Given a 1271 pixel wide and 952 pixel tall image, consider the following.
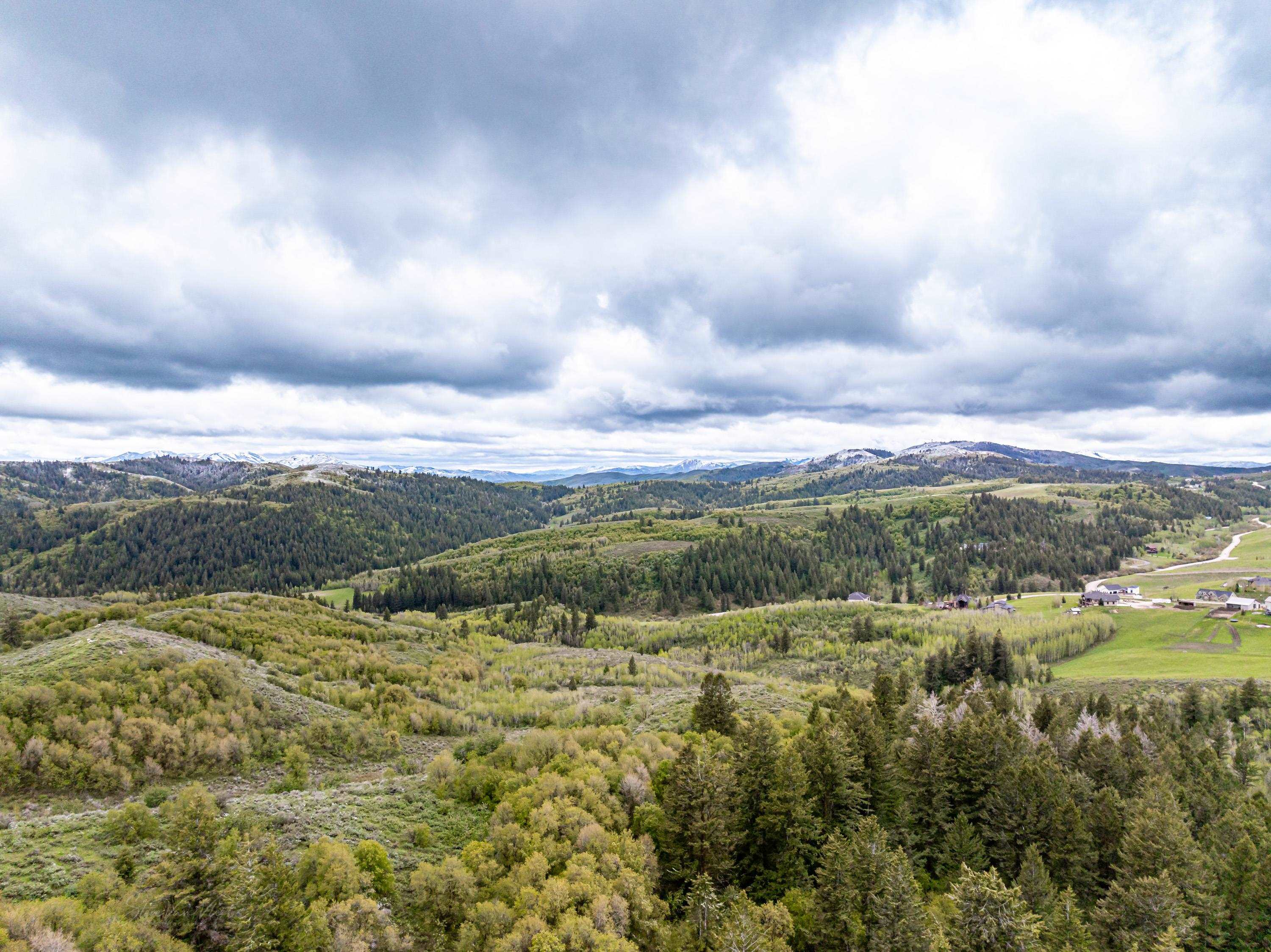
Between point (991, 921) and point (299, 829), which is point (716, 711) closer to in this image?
point (991, 921)

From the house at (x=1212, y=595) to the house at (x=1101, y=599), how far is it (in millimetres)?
17005

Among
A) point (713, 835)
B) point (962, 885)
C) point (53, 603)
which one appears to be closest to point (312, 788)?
point (713, 835)

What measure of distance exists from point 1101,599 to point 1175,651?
3894 cm

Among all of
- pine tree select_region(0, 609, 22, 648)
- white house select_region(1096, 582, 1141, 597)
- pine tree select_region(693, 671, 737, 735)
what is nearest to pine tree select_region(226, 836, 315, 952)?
pine tree select_region(693, 671, 737, 735)

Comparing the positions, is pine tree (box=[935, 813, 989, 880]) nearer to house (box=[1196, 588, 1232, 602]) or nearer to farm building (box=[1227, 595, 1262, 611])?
farm building (box=[1227, 595, 1262, 611])

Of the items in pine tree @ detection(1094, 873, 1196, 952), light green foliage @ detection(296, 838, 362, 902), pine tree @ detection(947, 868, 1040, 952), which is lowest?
pine tree @ detection(1094, 873, 1196, 952)

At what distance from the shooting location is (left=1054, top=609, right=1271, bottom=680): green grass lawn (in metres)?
83.4

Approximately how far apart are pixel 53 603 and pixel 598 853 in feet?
285

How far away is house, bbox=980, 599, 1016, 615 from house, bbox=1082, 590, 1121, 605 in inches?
600

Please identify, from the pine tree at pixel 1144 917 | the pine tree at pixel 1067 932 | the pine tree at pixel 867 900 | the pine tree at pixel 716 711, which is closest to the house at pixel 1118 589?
the pine tree at pixel 1144 917

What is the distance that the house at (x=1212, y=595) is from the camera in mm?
125887

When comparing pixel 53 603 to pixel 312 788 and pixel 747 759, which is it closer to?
pixel 312 788

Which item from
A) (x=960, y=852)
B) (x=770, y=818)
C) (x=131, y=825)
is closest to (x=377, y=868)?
(x=131, y=825)

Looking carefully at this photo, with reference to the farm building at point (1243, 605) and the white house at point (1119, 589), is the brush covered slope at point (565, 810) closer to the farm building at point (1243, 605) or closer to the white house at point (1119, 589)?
the farm building at point (1243, 605)
